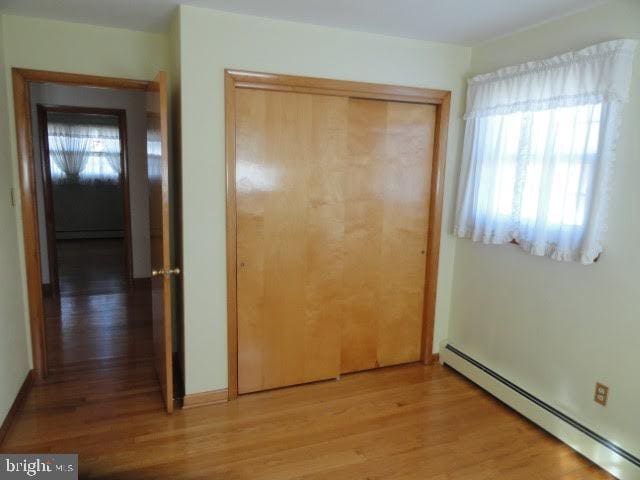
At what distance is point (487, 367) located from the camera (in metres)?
2.95

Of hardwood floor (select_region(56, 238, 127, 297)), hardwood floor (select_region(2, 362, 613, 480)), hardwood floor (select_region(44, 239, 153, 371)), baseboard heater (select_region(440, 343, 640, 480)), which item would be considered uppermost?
baseboard heater (select_region(440, 343, 640, 480))

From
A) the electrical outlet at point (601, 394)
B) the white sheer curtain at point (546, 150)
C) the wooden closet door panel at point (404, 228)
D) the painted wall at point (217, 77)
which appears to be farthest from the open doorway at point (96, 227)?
the electrical outlet at point (601, 394)

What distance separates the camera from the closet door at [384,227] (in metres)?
2.89

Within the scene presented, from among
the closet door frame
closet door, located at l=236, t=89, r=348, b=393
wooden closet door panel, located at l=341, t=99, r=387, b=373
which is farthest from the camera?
wooden closet door panel, located at l=341, t=99, r=387, b=373

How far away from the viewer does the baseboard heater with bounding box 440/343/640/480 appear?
6.92 ft

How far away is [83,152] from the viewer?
837 centimetres

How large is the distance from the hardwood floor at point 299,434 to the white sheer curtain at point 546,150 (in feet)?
3.41

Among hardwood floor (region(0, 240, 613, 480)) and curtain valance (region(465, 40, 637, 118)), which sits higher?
curtain valance (region(465, 40, 637, 118))

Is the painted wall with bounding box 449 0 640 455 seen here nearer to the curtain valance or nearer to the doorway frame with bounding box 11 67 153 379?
the curtain valance

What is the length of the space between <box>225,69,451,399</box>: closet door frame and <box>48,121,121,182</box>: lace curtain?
21.7ft

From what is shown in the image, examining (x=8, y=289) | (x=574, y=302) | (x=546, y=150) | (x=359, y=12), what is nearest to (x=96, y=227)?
(x=8, y=289)

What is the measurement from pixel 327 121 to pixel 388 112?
1.49ft

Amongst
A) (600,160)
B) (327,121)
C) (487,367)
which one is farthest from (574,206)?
(327,121)

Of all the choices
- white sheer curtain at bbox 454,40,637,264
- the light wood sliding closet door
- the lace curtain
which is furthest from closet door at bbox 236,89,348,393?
the lace curtain
